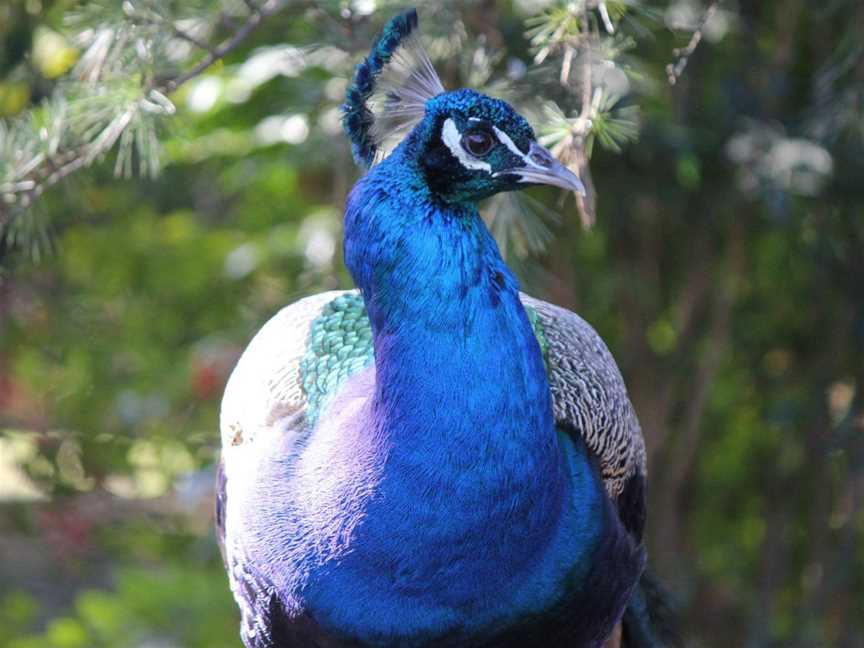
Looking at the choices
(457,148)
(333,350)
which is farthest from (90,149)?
(457,148)

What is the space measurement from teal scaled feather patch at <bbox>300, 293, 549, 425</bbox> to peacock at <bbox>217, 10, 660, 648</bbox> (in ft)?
0.30

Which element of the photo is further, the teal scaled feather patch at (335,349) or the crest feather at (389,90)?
the teal scaled feather patch at (335,349)

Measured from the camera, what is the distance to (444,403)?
1205mm

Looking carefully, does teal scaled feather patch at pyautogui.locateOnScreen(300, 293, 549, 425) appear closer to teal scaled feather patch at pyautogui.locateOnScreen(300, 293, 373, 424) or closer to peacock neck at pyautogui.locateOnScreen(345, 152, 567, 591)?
teal scaled feather patch at pyautogui.locateOnScreen(300, 293, 373, 424)

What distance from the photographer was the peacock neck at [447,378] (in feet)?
3.93

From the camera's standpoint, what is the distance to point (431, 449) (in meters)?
1.20

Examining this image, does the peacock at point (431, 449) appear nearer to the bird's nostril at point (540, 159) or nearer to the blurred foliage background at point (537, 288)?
the bird's nostril at point (540, 159)

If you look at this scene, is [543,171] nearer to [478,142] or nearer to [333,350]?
[478,142]

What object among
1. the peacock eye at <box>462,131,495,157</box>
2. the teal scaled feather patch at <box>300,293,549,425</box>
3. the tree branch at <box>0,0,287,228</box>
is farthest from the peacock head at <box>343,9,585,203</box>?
the tree branch at <box>0,0,287,228</box>

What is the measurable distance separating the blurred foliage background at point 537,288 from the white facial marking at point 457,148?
0.48 metres

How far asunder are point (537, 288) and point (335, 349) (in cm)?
49

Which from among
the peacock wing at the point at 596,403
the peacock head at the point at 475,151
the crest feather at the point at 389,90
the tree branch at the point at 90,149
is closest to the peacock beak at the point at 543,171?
the peacock head at the point at 475,151

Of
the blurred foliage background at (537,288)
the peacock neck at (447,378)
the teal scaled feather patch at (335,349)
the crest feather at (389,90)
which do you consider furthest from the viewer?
the blurred foliage background at (537,288)

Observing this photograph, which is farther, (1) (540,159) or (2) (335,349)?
(2) (335,349)
